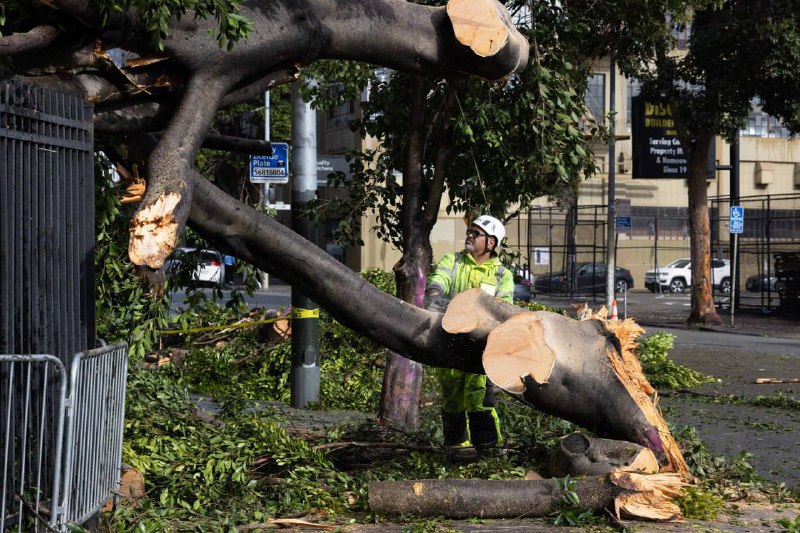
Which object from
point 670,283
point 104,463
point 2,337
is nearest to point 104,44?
point 2,337

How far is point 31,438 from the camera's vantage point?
210 inches

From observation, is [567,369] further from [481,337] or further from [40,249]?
[40,249]

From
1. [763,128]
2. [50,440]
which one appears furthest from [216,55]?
[763,128]

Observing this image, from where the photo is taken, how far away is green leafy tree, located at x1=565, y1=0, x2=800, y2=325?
70.3 ft

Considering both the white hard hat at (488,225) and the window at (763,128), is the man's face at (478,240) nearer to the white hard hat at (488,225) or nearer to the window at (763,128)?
the white hard hat at (488,225)

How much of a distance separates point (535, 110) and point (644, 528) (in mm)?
3900

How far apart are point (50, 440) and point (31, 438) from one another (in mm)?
99

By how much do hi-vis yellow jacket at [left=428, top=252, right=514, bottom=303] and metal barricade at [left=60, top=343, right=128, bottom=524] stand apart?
298 cm

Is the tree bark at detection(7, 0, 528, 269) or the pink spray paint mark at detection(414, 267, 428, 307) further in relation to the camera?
the pink spray paint mark at detection(414, 267, 428, 307)

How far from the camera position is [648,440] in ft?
22.9

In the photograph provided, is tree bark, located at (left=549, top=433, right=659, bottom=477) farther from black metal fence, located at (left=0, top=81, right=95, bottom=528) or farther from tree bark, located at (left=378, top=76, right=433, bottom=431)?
black metal fence, located at (left=0, top=81, right=95, bottom=528)

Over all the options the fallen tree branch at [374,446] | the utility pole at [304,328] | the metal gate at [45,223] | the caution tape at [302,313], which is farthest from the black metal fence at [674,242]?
the metal gate at [45,223]

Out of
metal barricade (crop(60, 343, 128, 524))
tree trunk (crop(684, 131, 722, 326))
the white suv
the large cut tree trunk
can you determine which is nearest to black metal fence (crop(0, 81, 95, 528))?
metal barricade (crop(60, 343, 128, 524))

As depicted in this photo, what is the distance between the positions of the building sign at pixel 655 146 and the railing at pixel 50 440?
22299mm
